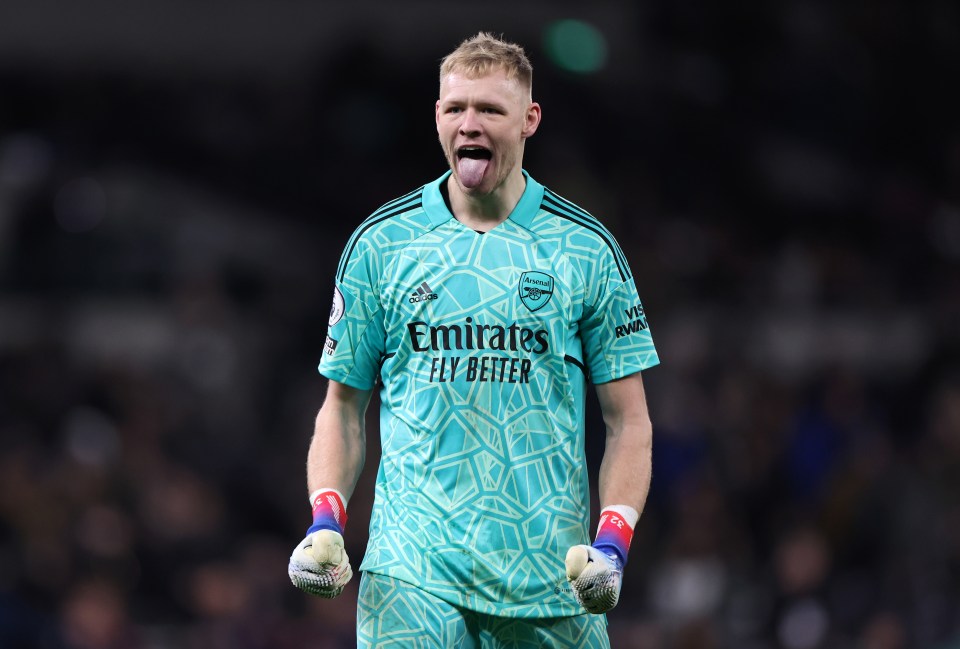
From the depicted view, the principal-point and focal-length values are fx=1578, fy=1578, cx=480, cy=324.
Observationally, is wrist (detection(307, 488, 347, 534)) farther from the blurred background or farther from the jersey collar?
the blurred background

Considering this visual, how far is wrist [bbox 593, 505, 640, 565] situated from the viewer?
4312 mm

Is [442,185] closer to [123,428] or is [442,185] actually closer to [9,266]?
[123,428]

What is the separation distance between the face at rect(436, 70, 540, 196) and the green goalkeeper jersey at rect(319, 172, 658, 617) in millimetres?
158

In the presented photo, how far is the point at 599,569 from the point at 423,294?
941 mm

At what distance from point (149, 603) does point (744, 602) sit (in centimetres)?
388

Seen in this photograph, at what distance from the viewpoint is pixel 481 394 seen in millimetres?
4430

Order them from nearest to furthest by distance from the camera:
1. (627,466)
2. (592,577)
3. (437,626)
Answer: (592,577) → (437,626) → (627,466)

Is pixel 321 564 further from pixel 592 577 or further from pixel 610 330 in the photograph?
pixel 610 330

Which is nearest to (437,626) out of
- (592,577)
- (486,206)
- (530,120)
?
(592,577)

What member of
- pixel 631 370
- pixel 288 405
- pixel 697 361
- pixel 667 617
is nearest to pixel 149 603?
pixel 288 405

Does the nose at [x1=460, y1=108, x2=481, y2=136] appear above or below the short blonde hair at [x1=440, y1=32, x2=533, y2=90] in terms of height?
below

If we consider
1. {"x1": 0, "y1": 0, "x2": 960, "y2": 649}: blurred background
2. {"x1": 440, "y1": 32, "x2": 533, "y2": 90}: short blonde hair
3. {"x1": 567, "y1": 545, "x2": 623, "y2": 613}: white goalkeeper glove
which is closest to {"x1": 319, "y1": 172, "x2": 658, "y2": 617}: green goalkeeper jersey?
{"x1": 567, "y1": 545, "x2": 623, "y2": 613}: white goalkeeper glove

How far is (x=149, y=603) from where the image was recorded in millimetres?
10422

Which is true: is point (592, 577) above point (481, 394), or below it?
below
